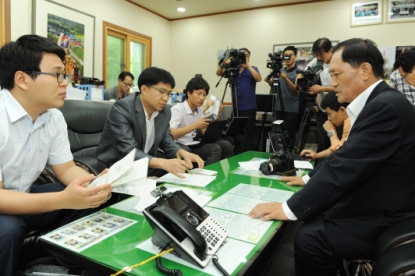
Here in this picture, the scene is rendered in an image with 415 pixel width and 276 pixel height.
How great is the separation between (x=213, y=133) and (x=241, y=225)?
78.8 inches

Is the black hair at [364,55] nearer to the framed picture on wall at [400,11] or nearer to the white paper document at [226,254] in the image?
the white paper document at [226,254]

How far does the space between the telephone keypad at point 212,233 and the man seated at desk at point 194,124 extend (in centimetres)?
186

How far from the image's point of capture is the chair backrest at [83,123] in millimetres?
2015

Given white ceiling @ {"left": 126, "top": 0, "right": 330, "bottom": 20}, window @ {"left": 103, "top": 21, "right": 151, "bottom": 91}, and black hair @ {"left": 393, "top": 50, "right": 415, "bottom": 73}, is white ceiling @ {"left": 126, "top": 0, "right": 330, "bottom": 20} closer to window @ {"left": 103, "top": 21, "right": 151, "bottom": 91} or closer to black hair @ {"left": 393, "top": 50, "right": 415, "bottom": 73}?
window @ {"left": 103, "top": 21, "right": 151, "bottom": 91}

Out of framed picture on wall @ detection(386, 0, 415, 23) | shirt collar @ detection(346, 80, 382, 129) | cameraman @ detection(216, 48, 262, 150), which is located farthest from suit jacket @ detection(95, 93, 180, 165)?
framed picture on wall @ detection(386, 0, 415, 23)

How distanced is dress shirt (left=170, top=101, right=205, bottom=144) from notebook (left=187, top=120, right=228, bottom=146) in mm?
122

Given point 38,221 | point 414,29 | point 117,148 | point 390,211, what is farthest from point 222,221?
point 414,29

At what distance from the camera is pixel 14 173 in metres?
1.19

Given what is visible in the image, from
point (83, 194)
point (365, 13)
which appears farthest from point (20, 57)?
point (365, 13)

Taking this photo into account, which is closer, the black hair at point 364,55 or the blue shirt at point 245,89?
the black hair at point 364,55

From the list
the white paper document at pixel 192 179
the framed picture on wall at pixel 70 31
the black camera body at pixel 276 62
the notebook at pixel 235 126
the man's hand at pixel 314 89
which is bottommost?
the white paper document at pixel 192 179

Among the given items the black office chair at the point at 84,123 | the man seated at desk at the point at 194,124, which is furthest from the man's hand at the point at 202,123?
the black office chair at the point at 84,123

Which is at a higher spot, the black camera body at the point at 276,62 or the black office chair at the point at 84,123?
the black camera body at the point at 276,62

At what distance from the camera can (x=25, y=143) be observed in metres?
1.20
